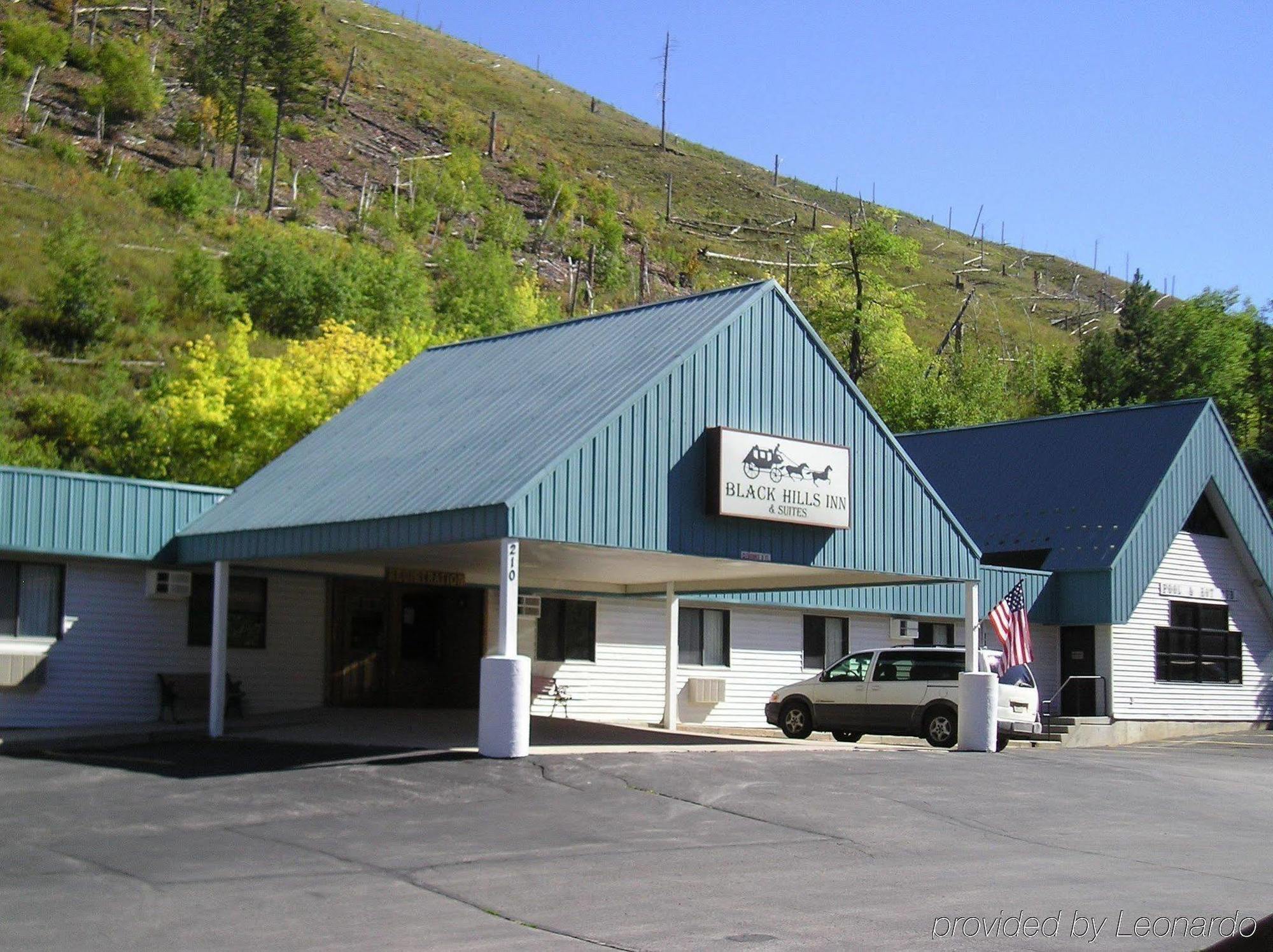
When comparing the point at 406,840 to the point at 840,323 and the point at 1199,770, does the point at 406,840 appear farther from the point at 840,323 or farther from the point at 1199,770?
the point at 840,323

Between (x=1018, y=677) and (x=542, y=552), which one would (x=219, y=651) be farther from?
(x=1018, y=677)

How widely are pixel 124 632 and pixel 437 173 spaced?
79849mm

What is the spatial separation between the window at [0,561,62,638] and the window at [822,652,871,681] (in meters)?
13.1

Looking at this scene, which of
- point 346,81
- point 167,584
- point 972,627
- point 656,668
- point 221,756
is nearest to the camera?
point 221,756

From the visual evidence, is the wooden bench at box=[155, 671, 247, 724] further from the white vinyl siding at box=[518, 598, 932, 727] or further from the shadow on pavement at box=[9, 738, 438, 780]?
the white vinyl siding at box=[518, 598, 932, 727]

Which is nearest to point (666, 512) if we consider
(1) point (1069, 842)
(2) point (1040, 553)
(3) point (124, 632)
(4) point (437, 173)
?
(1) point (1069, 842)

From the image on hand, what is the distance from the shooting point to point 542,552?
72.1ft

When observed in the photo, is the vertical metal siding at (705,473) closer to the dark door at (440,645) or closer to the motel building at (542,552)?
the motel building at (542,552)

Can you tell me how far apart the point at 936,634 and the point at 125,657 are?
19.5 meters

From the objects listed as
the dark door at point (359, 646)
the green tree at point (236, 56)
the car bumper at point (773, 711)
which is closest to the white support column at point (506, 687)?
the dark door at point (359, 646)

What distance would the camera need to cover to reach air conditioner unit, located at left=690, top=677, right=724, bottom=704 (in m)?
30.8

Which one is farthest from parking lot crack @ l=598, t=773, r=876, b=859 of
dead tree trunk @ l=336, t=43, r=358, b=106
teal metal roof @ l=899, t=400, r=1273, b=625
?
dead tree trunk @ l=336, t=43, r=358, b=106

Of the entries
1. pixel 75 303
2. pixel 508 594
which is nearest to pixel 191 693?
pixel 508 594

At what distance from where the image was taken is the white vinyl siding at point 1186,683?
35.3m
